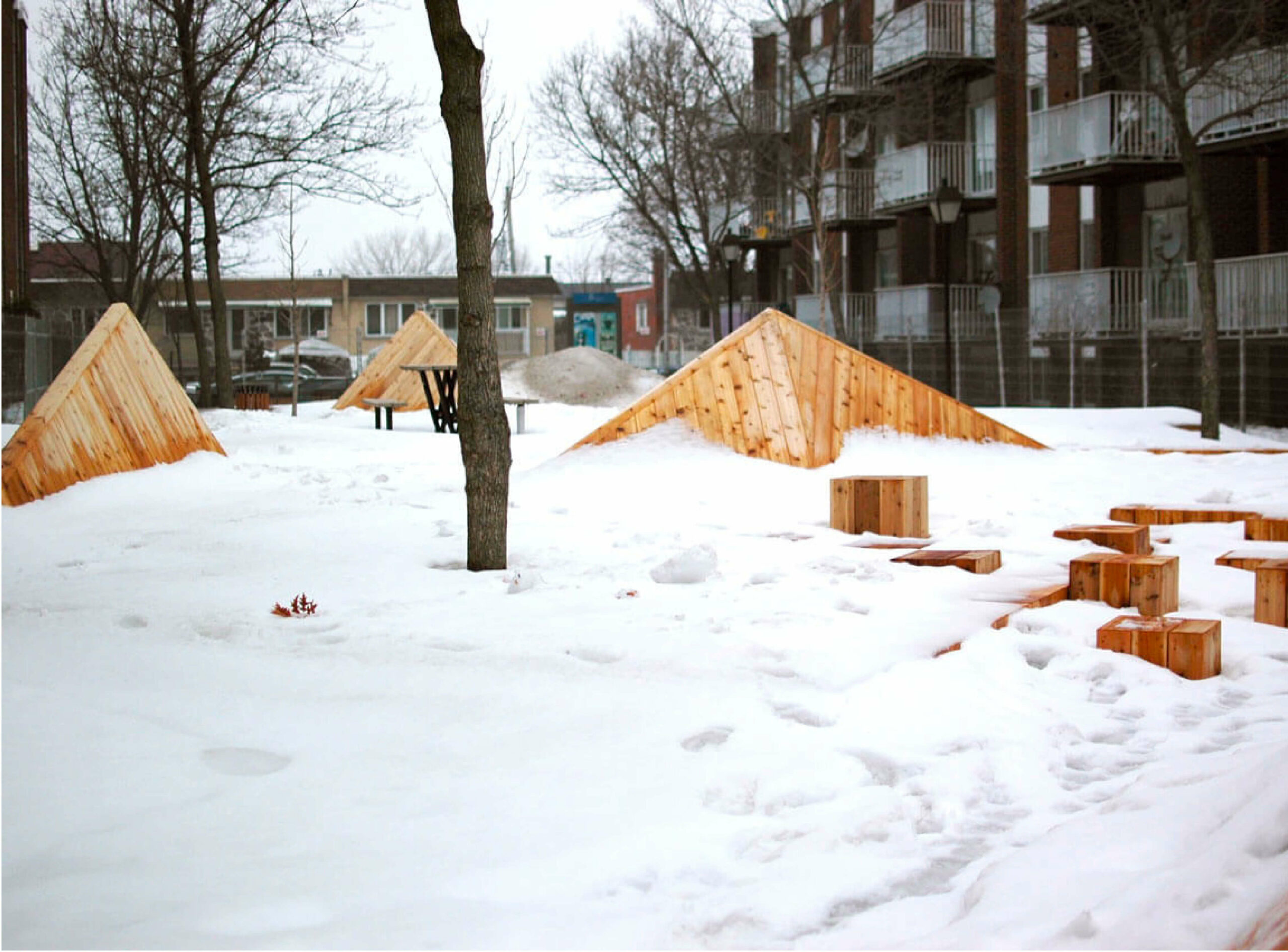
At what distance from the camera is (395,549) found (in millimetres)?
7508

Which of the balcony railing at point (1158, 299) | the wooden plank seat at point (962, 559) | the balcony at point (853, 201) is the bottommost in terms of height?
the wooden plank seat at point (962, 559)

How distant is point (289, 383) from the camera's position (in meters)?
36.8

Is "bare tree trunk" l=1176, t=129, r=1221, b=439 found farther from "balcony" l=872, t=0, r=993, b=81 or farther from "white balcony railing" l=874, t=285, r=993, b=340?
"balcony" l=872, t=0, r=993, b=81

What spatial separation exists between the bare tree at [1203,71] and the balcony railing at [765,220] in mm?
13423

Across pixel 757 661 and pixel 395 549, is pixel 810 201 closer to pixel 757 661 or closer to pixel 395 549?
pixel 395 549

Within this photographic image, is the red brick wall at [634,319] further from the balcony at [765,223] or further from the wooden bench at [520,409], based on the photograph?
the wooden bench at [520,409]

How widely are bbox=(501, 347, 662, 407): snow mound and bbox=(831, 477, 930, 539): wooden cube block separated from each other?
66.8ft

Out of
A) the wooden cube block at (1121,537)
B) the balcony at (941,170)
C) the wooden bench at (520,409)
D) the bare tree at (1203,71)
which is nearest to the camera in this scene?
the wooden cube block at (1121,537)

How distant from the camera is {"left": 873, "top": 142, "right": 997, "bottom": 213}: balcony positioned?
101 ft

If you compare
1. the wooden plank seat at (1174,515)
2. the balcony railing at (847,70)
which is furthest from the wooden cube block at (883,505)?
the balcony railing at (847,70)

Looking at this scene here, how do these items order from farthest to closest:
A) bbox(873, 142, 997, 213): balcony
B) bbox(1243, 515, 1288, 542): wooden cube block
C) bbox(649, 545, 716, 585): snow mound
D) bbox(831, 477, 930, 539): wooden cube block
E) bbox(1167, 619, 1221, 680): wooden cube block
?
bbox(873, 142, 997, 213): balcony, bbox(831, 477, 930, 539): wooden cube block, bbox(1243, 515, 1288, 542): wooden cube block, bbox(649, 545, 716, 585): snow mound, bbox(1167, 619, 1221, 680): wooden cube block

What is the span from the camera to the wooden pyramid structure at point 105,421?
9.55 meters

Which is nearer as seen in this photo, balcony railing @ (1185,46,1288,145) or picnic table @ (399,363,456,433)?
balcony railing @ (1185,46,1288,145)

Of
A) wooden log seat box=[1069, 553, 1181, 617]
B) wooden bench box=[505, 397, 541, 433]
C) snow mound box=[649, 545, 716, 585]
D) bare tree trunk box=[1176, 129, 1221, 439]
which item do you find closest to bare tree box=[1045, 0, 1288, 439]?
bare tree trunk box=[1176, 129, 1221, 439]
